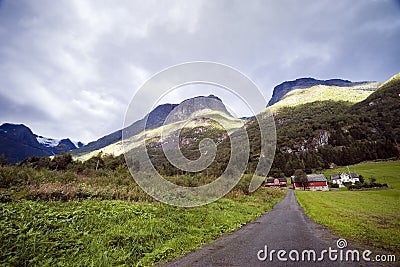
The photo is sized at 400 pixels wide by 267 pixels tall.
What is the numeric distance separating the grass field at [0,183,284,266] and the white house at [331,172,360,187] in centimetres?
8985

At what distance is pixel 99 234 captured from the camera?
27.3ft

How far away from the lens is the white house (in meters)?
83.0

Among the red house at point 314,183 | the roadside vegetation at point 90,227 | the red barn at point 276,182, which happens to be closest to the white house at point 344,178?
the red house at point 314,183

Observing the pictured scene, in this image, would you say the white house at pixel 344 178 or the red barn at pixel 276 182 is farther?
the red barn at pixel 276 182

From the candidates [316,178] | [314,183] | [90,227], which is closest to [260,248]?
[90,227]

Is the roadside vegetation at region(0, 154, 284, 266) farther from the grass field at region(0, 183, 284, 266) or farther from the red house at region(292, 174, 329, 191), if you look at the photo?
the red house at region(292, 174, 329, 191)

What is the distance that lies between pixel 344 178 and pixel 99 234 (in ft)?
336

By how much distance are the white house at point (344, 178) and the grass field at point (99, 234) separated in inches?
3538

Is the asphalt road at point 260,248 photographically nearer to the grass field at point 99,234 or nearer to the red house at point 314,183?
the grass field at point 99,234

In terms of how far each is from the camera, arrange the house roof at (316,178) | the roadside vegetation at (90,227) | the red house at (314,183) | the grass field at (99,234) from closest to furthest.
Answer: the grass field at (99,234) → the roadside vegetation at (90,227) → the red house at (314,183) → the house roof at (316,178)

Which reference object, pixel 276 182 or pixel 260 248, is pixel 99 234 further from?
pixel 276 182

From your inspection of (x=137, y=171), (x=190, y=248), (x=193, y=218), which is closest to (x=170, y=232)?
(x=190, y=248)

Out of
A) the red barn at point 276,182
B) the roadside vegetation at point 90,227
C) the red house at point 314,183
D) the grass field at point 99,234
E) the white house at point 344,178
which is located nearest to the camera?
the grass field at point 99,234

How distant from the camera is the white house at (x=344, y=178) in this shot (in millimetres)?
83000
